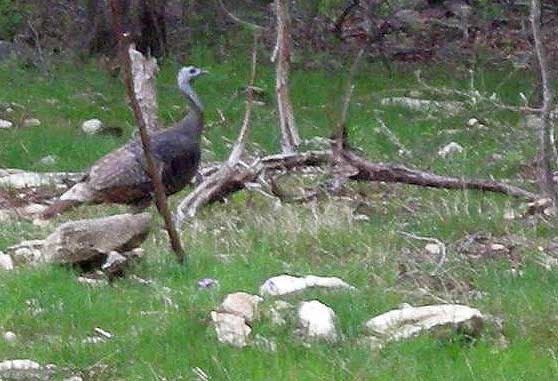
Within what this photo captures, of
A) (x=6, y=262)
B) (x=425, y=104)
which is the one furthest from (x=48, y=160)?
(x=6, y=262)

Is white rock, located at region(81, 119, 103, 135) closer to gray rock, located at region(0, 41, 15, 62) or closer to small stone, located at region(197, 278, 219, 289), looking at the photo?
gray rock, located at region(0, 41, 15, 62)

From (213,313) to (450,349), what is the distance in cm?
109

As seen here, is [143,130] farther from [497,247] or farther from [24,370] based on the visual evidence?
[497,247]

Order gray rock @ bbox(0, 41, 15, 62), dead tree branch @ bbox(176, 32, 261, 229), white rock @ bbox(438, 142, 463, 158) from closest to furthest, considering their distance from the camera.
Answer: dead tree branch @ bbox(176, 32, 261, 229), white rock @ bbox(438, 142, 463, 158), gray rock @ bbox(0, 41, 15, 62)

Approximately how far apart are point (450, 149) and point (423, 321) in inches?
272

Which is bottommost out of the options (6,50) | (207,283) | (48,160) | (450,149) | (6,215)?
(6,50)

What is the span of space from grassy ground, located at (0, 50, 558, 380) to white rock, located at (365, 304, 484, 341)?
0.08m

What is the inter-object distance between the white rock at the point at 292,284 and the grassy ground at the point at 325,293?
4.4 inches

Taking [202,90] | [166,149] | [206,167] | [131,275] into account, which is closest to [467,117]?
[202,90]

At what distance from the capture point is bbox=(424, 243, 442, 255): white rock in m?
8.09

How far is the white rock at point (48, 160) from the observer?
13227 mm

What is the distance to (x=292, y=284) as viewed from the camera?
6.78 metres

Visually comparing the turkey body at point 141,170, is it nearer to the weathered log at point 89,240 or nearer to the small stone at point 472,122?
the weathered log at point 89,240

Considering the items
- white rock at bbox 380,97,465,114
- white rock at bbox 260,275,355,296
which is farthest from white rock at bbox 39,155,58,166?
white rock at bbox 260,275,355,296
